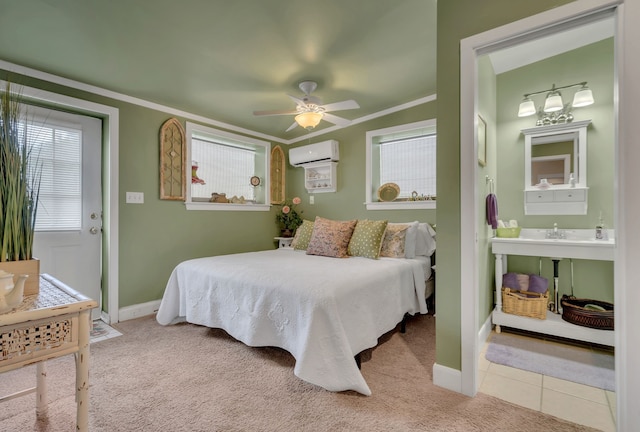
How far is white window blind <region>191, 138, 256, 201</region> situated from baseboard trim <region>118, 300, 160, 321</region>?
52.9 inches

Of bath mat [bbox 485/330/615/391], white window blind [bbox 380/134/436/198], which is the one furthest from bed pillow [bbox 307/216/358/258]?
bath mat [bbox 485/330/615/391]

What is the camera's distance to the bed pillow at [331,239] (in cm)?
302

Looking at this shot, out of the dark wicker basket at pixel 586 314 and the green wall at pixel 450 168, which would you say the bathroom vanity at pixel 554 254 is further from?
the green wall at pixel 450 168

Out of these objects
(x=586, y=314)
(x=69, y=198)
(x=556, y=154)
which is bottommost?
(x=586, y=314)

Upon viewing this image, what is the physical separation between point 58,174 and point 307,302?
265cm

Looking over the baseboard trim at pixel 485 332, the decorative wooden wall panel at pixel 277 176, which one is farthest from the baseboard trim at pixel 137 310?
the baseboard trim at pixel 485 332

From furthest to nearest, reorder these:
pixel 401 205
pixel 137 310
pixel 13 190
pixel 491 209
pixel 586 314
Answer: pixel 401 205 → pixel 137 310 → pixel 491 209 → pixel 586 314 → pixel 13 190

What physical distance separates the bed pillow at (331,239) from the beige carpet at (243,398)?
1.04m

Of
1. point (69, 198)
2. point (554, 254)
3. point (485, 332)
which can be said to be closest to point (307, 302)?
point (485, 332)

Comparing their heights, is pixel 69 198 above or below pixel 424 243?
above

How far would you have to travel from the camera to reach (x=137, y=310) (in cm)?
308

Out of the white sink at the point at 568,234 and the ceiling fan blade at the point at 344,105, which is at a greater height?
the ceiling fan blade at the point at 344,105

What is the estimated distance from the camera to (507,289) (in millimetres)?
2650

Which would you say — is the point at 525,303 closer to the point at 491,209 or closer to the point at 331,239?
the point at 491,209
